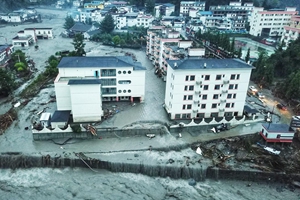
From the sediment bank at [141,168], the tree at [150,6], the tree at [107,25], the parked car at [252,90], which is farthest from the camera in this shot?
the tree at [150,6]

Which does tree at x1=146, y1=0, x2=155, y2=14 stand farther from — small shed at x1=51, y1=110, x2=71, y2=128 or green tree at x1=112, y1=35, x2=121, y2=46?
small shed at x1=51, y1=110, x2=71, y2=128

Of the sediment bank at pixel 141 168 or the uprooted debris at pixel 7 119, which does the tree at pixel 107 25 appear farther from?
the sediment bank at pixel 141 168

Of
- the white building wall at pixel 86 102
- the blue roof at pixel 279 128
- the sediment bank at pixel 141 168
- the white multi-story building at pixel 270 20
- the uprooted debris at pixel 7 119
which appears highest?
the white multi-story building at pixel 270 20

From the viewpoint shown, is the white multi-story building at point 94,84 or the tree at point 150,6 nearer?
the white multi-story building at point 94,84

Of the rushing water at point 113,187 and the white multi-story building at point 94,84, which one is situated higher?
the white multi-story building at point 94,84

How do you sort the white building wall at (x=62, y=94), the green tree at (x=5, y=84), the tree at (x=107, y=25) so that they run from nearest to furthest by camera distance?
the white building wall at (x=62, y=94), the green tree at (x=5, y=84), the tree at (x=107, y=25)

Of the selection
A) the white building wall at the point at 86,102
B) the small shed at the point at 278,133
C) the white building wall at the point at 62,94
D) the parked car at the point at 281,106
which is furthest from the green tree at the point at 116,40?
the small shed at the point at 278,133

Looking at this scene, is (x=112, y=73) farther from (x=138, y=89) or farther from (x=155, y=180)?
(x=155, y=180)

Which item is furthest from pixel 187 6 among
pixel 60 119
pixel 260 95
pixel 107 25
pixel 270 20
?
pixel 60 119

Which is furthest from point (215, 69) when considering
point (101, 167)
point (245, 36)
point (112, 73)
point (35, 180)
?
point (245, 36)
